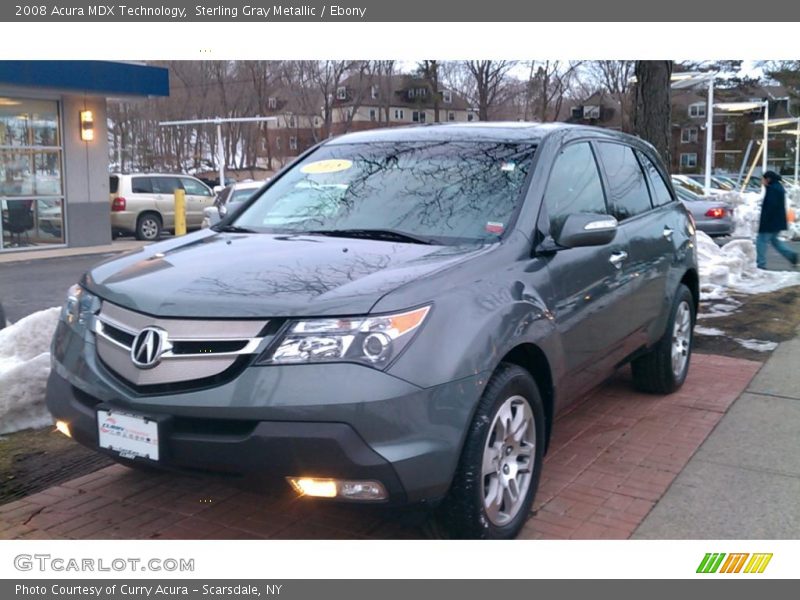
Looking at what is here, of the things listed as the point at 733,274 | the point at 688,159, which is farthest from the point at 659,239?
the point at 688,159

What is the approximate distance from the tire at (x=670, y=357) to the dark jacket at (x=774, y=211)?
312 inches

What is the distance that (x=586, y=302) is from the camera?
169 inches

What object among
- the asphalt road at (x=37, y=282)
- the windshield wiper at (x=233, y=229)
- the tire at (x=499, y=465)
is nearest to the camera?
the tire at (x=499, y=465)

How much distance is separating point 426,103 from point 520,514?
771 inches

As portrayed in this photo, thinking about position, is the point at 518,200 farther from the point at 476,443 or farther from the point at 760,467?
the point at 760,467

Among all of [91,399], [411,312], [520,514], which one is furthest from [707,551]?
[91,399]

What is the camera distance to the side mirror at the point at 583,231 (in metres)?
3.92

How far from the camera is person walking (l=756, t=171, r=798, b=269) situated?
13.1 m

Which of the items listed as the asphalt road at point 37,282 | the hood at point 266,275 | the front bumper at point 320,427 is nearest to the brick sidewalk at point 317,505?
the front bumper at point 320,427

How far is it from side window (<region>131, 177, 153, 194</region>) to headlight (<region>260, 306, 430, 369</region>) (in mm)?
18557

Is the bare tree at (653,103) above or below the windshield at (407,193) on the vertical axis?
above

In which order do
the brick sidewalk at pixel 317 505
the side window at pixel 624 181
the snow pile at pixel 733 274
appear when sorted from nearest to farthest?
the brick sidewalk at pixel 317 505
the side window at pixel 624 181
the snow pile at pixel 733 274

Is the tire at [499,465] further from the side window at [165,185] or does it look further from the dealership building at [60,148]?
the side window at [165,185]

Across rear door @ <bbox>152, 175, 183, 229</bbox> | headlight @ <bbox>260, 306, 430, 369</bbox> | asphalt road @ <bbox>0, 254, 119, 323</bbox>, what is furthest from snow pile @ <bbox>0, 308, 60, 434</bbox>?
rear door @ <bbox>152, 175, 183, 229</bbox>
